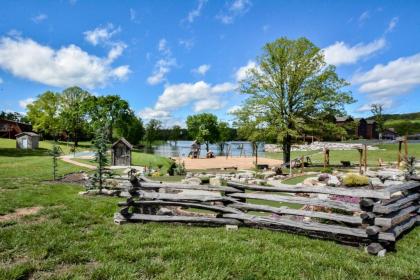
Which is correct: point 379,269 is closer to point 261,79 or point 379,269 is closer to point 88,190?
point 88,190

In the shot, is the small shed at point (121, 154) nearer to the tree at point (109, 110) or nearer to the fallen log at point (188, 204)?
the fallen log at point (188, 204)

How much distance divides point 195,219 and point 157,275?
306cm

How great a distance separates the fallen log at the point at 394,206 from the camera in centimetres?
593

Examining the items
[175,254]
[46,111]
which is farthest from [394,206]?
[46,111]

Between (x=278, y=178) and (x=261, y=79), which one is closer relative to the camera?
(x=278, y=178)

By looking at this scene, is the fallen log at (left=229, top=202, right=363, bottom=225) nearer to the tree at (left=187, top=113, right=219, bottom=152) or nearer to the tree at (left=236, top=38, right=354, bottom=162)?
the tree at (left=236, top=38, right=354, bottom=162)

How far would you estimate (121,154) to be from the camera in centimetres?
2866

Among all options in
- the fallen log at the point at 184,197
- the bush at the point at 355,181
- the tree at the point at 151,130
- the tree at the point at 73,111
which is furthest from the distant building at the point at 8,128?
Answer: the bush at the point at 355,181

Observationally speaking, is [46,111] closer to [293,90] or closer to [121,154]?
[121,154]

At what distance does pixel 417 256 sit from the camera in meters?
5.58

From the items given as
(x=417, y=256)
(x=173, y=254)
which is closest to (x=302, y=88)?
(x=417, y=256)

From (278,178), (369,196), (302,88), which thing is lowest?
(278,178)

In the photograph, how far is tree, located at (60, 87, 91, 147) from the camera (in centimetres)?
5872

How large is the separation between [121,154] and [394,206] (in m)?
25.5
